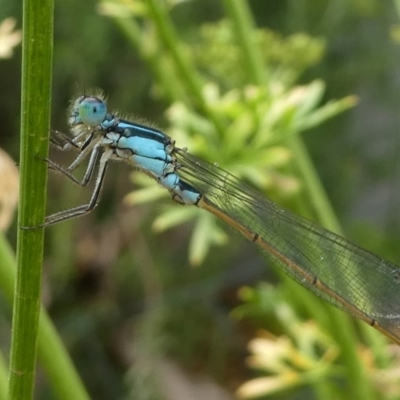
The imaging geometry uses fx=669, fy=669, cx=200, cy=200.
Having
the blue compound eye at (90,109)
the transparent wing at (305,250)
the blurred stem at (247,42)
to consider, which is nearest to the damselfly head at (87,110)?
the blue compound eye at (90,109)

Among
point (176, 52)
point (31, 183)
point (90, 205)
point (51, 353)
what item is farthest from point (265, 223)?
point (31, 183)

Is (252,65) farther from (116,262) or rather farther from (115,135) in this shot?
(116,262)

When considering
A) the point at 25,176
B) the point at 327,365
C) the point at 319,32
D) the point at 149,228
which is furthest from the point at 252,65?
the point at 149,228

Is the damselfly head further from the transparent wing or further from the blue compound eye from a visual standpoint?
the transparent wing

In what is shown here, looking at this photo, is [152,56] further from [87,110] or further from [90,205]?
[90,205]

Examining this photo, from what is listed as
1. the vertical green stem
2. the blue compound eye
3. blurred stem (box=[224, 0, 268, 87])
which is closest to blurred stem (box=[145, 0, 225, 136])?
blurred stem (box=[224, 0, 268, 87])

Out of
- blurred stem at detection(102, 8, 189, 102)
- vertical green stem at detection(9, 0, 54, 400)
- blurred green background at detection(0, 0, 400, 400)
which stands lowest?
vertical green stem at detection(9, 0, 54, 400)

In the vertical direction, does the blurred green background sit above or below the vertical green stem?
above

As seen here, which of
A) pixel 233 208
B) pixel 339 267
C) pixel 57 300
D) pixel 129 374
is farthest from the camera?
pixel 57 300
